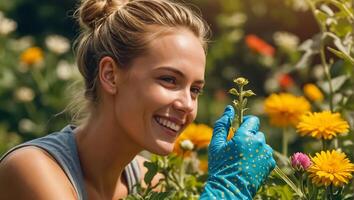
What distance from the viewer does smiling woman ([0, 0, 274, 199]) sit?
1971mm

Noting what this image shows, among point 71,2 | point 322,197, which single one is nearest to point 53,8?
point 71,2

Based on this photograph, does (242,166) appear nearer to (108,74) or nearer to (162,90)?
(162,90)

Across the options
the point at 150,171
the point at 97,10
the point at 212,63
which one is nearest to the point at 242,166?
the point at 150,171

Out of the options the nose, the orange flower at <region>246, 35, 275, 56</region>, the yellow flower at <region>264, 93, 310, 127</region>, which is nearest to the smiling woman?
the nose

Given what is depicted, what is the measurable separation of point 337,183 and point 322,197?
0.30 feet

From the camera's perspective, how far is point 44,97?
4.17 metres

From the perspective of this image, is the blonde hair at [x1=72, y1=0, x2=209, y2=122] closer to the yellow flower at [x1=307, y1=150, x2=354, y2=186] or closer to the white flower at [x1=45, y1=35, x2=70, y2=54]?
the yellow flower at [x1=307, y1=150, x2=354, y2=186]

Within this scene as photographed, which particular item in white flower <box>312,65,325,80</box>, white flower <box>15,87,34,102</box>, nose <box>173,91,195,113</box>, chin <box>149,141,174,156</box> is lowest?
chin <box>149,141,174,156</box>

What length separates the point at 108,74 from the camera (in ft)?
6.81

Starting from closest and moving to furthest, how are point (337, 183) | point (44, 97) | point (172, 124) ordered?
1. point (337, 183)
2. point (172, 124)
3. point (44, 97)

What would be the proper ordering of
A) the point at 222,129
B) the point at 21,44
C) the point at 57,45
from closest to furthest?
the point at 222,129 → the point at 57,45 → the point at 21,44

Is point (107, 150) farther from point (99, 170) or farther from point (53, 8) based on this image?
point (53, 8)

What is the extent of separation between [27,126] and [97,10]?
6.30 ft

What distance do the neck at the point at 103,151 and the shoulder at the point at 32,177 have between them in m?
0.12
